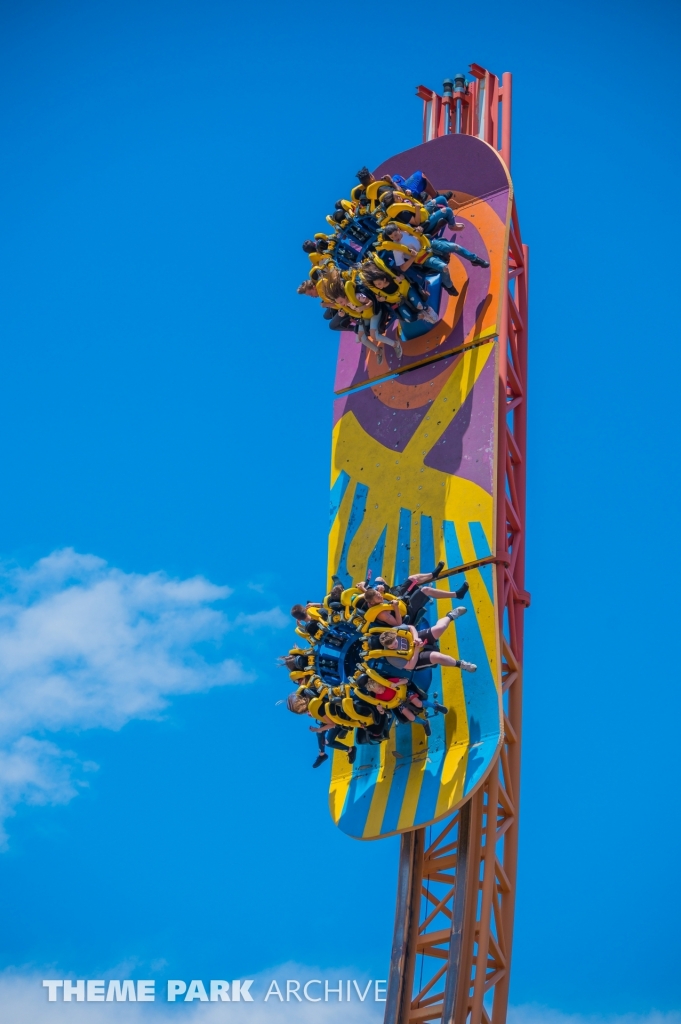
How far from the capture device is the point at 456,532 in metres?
15.0

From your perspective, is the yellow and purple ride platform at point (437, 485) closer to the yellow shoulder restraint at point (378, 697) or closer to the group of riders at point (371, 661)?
the group of riders at point (371, 661)

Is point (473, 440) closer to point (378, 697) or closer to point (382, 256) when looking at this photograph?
point (382, 256)

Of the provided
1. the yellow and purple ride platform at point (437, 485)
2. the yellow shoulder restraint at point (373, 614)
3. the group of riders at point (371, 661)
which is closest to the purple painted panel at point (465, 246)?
the yellow and purple ride platform at point (437, 485)

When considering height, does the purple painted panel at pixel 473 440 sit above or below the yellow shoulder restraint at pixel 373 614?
above

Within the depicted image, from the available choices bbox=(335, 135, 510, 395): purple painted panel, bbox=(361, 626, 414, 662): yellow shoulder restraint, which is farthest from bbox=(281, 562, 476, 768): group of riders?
bbox=(335, 135, 510, 395): purple painted panel

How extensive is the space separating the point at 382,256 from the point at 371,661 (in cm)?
390

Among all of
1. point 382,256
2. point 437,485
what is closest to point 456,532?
point 437,485

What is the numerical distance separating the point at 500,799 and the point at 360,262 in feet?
16.9

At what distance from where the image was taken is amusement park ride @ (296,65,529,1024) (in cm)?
1426

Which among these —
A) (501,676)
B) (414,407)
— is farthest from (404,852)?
(414,407)

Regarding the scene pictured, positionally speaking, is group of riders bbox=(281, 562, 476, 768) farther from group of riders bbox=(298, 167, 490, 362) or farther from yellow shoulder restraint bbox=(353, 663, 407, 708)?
group of riders bbox=(298, 167, 490, 362)

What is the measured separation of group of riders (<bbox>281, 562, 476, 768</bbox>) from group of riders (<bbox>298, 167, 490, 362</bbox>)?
2.67 meters

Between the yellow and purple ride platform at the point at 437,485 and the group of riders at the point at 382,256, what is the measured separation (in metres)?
0.38

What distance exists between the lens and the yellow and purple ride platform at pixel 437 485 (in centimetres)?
1430
